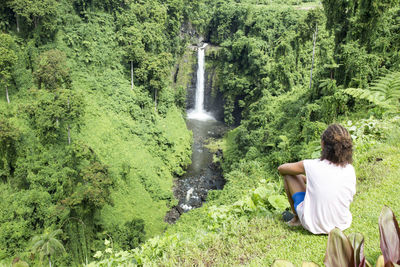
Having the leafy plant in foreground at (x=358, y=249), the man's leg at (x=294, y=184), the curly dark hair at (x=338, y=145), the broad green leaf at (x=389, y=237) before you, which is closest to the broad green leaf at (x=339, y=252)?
the leafy plant in foreground at (x=358, y=249)

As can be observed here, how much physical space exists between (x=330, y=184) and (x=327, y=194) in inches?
4.5

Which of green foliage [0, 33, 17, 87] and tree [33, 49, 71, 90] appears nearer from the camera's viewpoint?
green foliage [0, 33, 17, 87]

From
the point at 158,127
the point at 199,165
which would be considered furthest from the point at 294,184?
the point at 158,127

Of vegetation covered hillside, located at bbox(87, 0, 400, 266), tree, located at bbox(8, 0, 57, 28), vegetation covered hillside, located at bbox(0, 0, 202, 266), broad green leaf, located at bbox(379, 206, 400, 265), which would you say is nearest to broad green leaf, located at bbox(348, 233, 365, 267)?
broad green leaf, located at bbox(379, 206, 400, 265)

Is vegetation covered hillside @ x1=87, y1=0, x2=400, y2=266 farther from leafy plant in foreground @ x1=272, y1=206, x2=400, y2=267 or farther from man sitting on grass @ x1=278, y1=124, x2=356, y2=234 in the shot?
leafy plant in foreground @ x1=272, y1=206, x2=400, y2=267

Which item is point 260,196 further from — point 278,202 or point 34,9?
point 34,9

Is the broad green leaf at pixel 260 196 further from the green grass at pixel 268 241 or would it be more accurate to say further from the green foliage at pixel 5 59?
the green foliage at pixel 5 59

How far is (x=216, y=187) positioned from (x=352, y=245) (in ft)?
58.1

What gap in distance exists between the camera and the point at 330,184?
2.81 meters

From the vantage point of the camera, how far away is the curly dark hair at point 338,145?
2756 millimetres

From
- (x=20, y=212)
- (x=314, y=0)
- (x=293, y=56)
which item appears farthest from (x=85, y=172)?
(x=314, y=0)

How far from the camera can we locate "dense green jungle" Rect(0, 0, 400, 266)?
12.4 ft

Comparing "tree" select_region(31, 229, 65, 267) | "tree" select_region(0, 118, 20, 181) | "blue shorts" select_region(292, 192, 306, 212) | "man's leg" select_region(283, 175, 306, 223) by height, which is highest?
"man's leg" select_region(283, 175, 306, 223)

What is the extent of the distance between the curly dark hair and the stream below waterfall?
587 inches
